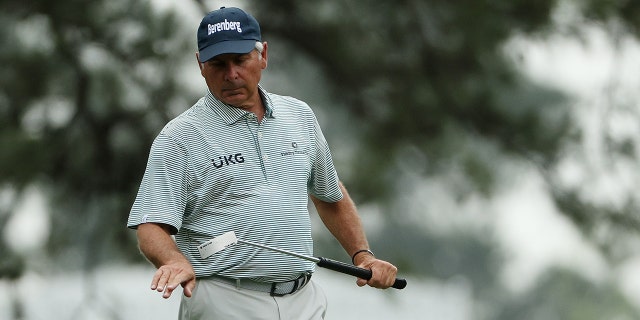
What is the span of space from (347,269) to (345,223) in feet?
1.63

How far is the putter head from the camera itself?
209 inches

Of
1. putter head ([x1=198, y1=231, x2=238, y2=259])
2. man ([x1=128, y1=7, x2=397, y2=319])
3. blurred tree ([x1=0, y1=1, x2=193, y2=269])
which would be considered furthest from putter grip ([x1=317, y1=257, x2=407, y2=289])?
blurred tree ([x1=0, y1=1, x2=193, y2=269])

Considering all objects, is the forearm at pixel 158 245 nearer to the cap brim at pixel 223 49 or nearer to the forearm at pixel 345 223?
the cap brim at pixel 223 49

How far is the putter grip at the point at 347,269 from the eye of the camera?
540cm

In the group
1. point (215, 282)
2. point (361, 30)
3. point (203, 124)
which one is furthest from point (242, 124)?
point (361, 30)

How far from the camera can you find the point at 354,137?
12172 mm

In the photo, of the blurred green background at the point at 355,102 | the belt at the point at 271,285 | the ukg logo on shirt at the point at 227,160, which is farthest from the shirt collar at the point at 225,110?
the blurred green background at the point at 355,102

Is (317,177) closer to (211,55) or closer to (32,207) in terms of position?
(211,55)

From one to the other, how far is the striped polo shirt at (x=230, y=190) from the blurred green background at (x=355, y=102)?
557 cm

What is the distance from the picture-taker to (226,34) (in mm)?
5453

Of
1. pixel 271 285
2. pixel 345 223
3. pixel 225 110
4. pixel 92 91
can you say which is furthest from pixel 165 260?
pixel 92 91

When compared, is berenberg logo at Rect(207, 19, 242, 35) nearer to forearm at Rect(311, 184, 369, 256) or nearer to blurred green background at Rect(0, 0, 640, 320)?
forearm at Rect(311, 184, 369, 256)

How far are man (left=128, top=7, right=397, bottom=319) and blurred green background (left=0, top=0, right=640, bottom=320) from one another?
18.2 feet

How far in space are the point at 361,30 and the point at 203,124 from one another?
6260mm
